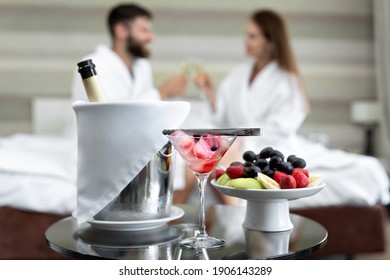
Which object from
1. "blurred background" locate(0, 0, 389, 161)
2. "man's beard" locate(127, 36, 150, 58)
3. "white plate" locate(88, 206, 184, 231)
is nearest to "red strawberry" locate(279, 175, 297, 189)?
"white plate" locate(88, 206, 184, 231)

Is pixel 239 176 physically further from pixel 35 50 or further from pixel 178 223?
pixel 35 50

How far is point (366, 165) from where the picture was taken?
2150 mm

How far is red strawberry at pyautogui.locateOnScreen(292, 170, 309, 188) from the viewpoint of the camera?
980mm

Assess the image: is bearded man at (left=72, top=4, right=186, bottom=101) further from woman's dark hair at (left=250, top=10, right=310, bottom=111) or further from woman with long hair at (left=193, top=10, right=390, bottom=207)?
woman's dark hair at (left=250, top=10, right=310, bottom=111)

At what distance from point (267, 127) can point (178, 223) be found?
1.43 m

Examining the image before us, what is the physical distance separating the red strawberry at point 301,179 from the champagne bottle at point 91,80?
44 cm

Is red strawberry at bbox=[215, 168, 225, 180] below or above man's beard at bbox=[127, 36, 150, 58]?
below

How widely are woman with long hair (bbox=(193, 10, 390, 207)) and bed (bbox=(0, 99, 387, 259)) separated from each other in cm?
7

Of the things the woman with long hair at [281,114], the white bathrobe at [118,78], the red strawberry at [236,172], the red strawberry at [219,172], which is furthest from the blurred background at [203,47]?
the red strawberry at [236,172]

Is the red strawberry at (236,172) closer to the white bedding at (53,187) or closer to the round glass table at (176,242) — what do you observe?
the round glass table at (176,242)

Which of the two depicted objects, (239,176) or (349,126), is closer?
(239,176)

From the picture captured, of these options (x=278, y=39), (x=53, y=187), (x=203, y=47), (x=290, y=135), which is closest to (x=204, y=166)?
(x=53, y=187)
